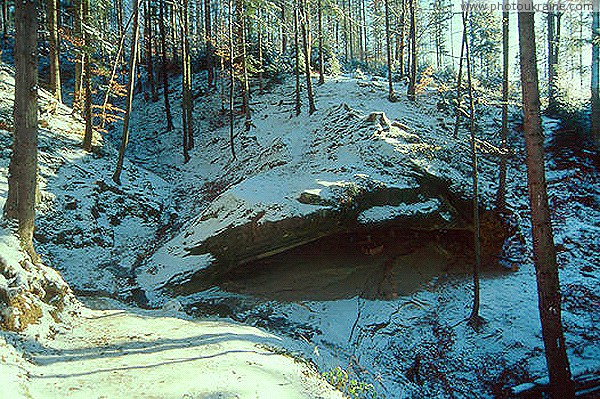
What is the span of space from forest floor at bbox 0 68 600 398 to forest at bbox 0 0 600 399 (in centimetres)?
6

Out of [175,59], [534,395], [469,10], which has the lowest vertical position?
[534,395]

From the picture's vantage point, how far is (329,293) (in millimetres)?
10273

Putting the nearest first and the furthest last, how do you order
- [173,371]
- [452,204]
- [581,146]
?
[173,371], [452,204], [581,146]

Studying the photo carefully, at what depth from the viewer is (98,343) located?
17.2ft

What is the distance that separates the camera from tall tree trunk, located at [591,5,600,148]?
1653cm

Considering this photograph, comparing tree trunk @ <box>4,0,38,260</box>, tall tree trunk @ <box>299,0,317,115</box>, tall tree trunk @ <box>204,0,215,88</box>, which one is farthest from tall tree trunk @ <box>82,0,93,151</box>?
tall tree trunk @ <box>204,0,215,88</box>

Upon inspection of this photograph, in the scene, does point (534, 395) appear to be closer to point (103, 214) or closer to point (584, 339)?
point (584, 339)

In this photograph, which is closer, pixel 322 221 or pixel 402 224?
pixel 322 221

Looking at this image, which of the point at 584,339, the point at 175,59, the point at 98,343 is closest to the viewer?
the point at 98,343

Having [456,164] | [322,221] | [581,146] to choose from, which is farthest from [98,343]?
[581,146]

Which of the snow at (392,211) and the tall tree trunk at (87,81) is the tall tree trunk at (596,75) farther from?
the tall tree trunk at (87,81)

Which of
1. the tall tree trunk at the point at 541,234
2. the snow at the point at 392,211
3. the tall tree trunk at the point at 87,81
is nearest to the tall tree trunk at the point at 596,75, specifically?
the snow at the point at 392,211

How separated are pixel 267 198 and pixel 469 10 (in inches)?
320

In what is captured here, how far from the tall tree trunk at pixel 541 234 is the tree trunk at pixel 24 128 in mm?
8614
